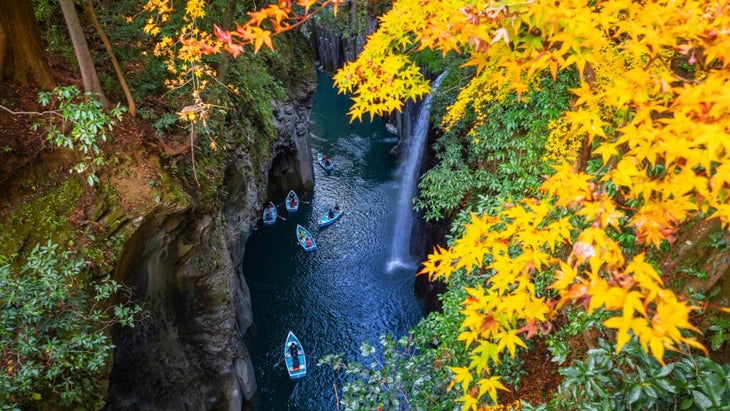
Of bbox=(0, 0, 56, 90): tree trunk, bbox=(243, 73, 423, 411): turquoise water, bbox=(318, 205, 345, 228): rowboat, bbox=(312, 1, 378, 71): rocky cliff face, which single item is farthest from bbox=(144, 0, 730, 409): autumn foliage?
bbox=(312, 1, 378, 71): rocky cliff face

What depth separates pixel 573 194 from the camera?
312cm

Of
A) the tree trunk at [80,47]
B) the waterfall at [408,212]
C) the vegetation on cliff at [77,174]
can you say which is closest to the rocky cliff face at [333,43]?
the waterfall at [408,212]

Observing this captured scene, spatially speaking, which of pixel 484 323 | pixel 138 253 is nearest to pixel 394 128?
pixel 138 253

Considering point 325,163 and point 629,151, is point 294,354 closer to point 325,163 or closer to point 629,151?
point 629,151

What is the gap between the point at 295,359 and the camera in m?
13.4

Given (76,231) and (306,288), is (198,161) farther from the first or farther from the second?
(306,288)

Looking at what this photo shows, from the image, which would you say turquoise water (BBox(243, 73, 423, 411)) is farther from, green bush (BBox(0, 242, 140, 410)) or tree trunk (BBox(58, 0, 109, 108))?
tree trunk (BBox(58, 0, 109, 108))

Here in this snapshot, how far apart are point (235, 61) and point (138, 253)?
701 centimetres

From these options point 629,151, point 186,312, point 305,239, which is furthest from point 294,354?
point 629,151

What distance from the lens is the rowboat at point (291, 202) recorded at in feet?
69.1

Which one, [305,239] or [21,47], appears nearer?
[21,47]

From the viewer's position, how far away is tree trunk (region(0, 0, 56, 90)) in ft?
23.4

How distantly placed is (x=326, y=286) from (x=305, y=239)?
9.72ft

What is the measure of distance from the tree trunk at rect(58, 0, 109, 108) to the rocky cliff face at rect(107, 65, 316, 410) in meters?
2.54
